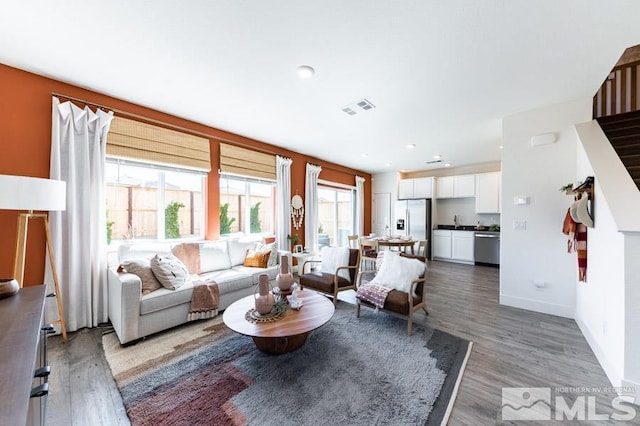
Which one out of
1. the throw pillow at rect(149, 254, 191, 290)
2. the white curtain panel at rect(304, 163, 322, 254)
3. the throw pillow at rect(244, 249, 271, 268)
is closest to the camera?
the throw pillow at rect(149, 254, 191, 290)

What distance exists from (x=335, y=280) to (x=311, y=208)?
252 centimetres

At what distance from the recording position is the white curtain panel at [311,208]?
5.45 meters

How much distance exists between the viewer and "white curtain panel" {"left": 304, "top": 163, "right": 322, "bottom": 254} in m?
5.45

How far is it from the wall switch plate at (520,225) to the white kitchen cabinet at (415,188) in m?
3.58

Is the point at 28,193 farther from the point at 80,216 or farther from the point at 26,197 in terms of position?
the point at 80,216

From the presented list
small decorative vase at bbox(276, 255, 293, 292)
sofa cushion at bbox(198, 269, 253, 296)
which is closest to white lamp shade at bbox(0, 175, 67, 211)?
sofa cushion at bbox(198, 269, 253, 296)

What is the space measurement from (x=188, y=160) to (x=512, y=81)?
4.15 metres

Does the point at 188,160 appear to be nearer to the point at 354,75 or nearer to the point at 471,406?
the point at 354,75

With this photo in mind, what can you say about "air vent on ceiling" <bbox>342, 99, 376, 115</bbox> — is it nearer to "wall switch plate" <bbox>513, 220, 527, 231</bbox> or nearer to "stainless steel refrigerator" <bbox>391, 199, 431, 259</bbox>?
"wall switch plate" <bbox>513, 220, 527, 231</bbox>

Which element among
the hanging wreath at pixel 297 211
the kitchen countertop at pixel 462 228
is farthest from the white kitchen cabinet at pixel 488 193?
the hanging wreath at pixel 297 211

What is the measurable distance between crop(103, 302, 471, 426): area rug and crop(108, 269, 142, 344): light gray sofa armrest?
143 mm

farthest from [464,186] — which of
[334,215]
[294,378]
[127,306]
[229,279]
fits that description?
[127,306]

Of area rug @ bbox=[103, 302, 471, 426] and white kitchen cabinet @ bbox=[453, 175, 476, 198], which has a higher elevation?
white kitchen cabinet @ bbox=[453, 175, 476, 198]

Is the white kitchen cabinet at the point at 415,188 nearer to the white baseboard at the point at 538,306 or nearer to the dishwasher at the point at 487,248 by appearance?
the dishwasher at the point at 487,248
